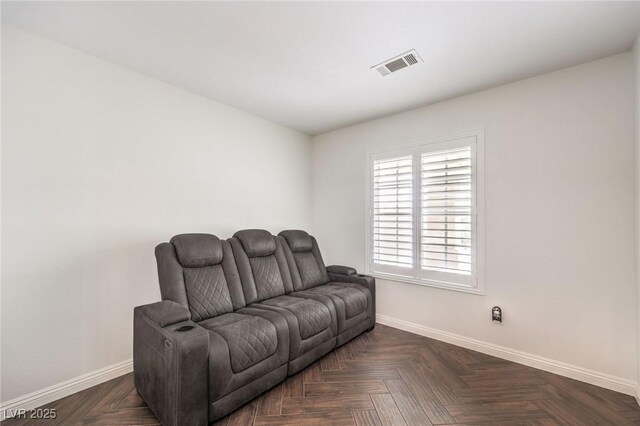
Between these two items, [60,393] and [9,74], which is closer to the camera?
[9,74]

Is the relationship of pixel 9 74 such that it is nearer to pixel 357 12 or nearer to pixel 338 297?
pixel 357 12

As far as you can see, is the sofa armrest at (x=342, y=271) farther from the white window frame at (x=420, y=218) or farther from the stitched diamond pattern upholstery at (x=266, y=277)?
the stitched diamond pattern upholstery at (x=266, y=277)

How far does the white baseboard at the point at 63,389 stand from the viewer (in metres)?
1.84

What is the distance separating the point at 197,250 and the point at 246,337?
36.5 inches

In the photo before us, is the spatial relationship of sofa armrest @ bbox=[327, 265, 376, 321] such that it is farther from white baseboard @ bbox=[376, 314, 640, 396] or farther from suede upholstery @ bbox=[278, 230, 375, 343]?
white baseboard @ bbox=[376, 314, 640, 396]

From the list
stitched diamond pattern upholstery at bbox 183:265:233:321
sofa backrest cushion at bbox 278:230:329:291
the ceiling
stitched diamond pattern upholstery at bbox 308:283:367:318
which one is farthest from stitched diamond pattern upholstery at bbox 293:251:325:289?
the ceiling

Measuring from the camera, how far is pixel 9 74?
191cm

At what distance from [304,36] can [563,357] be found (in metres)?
3.33

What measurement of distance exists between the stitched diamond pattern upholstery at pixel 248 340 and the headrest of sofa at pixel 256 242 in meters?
0.88

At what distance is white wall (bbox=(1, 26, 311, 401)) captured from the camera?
1.92 metres

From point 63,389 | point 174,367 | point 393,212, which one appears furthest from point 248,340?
point 393,212

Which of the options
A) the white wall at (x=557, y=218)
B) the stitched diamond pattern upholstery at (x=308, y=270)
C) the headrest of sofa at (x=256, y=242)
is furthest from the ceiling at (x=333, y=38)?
the stitched diamond pattern upholstery at (x=308, y=270)

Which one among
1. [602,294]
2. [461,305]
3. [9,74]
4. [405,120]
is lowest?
[461,305]

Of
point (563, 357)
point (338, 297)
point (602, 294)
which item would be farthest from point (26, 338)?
point (602, 294)
